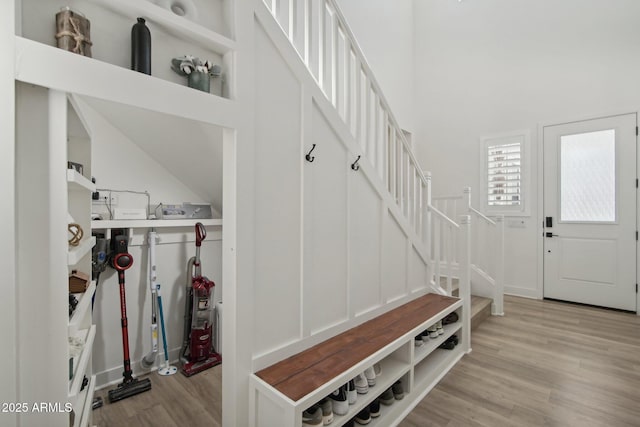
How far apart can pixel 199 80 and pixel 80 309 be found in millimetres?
1079

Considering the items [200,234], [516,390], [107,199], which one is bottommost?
[516,390]

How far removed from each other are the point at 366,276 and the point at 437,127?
381 centimetres

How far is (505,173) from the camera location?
4.38 m

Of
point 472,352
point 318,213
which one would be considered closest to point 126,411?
point 318,213

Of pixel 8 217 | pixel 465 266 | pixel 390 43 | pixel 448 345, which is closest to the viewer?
pixel 8 217

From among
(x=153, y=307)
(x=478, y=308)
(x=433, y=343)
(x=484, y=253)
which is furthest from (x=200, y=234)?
(x=484, y=253)

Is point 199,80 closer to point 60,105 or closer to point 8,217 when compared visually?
point 60,105

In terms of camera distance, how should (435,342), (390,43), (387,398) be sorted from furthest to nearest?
(390,43)
(435,342)
(387,398)

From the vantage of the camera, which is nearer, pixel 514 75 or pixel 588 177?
pixel 588 177

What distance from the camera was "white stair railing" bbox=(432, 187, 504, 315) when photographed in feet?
12.0

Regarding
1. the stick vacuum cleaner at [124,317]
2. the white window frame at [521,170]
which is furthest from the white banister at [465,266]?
the stick vacuum cleaner at [124,317]

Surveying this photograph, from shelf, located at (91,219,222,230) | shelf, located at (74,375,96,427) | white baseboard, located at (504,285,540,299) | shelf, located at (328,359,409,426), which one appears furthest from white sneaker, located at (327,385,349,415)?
white baseboard, located at (504,285,540,299)

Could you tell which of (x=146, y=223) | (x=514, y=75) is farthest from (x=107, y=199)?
(x=514, y=75)

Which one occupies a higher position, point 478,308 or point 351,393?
point 351,393
